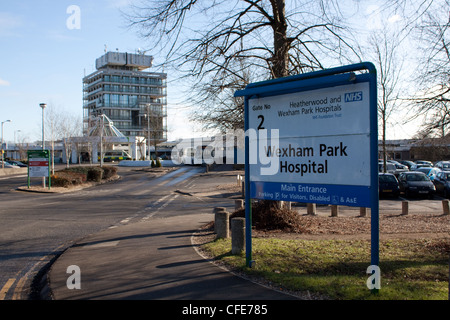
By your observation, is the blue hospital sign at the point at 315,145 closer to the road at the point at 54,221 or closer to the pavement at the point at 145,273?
the pavement at the point at 145,273

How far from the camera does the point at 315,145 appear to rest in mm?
6145

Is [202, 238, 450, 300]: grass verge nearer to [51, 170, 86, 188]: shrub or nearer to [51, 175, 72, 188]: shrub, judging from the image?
[51, 175, 72, 188]: shrub

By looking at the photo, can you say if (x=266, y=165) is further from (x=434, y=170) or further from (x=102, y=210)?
(x=434, y=170)

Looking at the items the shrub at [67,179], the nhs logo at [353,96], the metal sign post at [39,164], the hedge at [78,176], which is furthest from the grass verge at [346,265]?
the hedge at [78,176]

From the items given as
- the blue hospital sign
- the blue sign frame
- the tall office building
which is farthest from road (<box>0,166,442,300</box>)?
the tall office building

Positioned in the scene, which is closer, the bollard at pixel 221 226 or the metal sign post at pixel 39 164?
the bollard at pixel 221 226

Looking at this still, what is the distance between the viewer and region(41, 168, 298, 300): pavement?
5.42 metres

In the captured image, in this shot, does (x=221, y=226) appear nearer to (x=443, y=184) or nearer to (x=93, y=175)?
(x=443, y=184)

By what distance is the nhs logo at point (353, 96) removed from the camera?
18.2 feet

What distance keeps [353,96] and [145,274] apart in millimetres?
4240

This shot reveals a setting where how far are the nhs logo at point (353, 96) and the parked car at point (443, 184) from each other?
19.6m

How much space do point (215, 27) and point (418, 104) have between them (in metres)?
7.10

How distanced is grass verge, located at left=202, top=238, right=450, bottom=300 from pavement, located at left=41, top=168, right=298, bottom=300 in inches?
18.9

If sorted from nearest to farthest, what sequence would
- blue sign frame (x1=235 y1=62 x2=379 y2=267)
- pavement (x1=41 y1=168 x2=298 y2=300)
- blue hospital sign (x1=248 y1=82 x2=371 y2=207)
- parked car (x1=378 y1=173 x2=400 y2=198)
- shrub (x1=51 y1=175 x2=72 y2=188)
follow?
blue sign frame (x1=235 y1=62 x2=379 y2=267) → pavement (x1=41 y1=168 x2=298 y2=300) → blue hospital sign (x1=248 y1=82 x2=371 y2=207) → parked car (x1=378 y1=173 x2=400 y2=198) → shrub (x1=51 y1=175 x2=72 y2=188)
